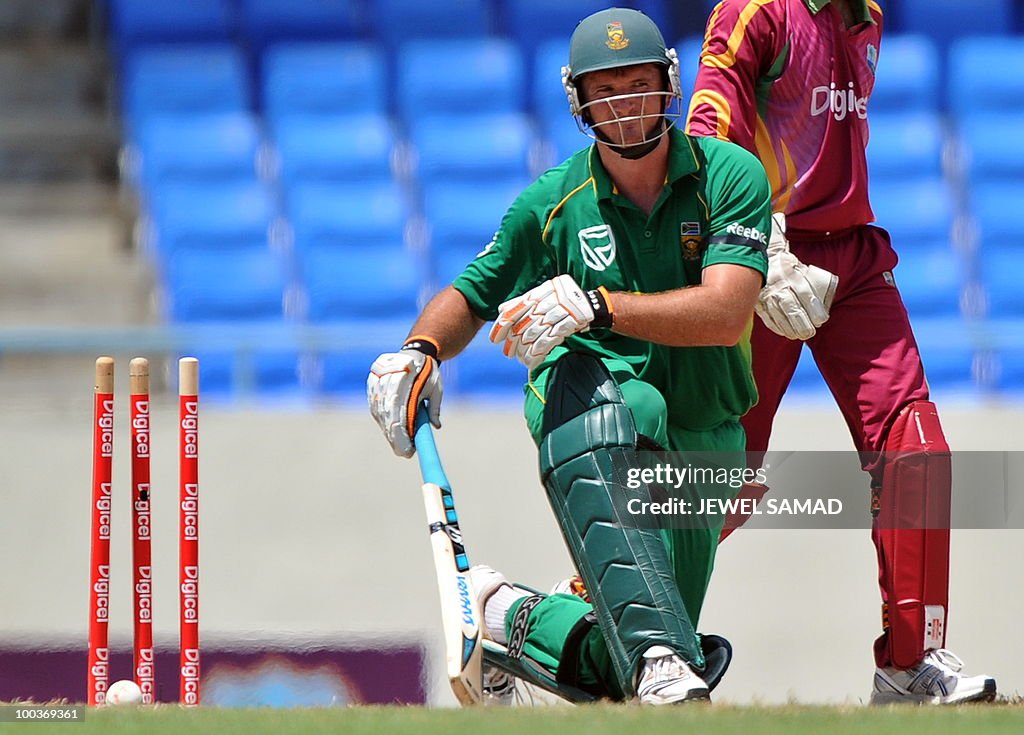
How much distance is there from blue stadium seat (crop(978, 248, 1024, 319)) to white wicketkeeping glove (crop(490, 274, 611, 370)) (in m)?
5.88

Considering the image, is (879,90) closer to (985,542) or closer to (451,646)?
(985,542)

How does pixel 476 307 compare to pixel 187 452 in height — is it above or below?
above

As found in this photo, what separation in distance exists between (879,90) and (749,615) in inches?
164

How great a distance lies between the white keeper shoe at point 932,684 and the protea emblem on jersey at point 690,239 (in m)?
1.12

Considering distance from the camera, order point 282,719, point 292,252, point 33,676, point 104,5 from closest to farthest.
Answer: point 282,719
point 33,676
point 292,252
point 104,5

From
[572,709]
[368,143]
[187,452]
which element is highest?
[368,143]

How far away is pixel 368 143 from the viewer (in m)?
9.54

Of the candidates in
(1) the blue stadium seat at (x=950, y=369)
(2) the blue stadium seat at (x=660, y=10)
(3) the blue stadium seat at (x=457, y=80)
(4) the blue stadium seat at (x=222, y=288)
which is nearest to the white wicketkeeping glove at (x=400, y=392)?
(1) the blue stadium seat at (x=950, y=369)

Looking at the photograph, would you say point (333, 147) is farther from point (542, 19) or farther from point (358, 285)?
point (542, 19)

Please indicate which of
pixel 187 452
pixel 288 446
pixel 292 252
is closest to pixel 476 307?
pixel 187 452

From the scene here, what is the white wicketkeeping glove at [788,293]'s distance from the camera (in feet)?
13.2

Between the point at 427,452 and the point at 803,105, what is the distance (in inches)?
53.5

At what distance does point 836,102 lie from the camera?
4336mm

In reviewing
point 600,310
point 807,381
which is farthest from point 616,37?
point 807,381
